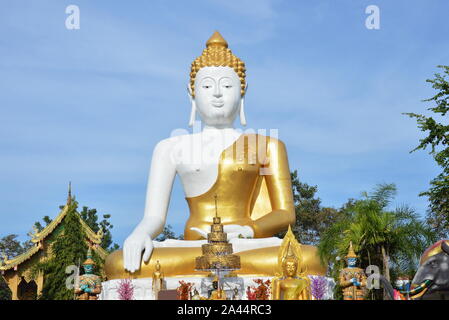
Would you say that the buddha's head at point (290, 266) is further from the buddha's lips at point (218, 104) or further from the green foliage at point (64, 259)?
the green foliage at point (64, 259)

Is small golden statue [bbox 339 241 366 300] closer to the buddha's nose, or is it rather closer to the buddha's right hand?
the buddha's right hand

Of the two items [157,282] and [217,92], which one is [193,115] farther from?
[157,282]

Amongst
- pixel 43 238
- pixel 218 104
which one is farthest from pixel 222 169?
pixel 43 238

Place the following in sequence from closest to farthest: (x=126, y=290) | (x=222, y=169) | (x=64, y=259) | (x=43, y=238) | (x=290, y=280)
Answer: (x=290, y=280) → (x=126, y=290) → (x=222, y=169) → (x=64, y=259) → (x=43, y=238)

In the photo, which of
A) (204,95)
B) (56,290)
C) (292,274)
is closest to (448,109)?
(204,95)

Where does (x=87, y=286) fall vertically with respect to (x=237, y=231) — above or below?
below

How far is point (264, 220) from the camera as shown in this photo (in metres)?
10.5

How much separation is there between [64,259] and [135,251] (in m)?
7.05

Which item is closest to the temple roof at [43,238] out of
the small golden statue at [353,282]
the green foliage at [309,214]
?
the green foliage at [309,214]

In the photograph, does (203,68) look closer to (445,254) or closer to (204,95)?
(204,95)

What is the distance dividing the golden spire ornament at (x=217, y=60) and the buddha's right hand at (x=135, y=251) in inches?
117

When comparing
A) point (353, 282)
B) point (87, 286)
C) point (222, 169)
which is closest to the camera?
point (353, 282)

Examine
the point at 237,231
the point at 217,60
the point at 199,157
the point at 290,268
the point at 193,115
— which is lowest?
the point at 290,268

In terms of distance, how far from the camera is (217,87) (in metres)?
11.1
